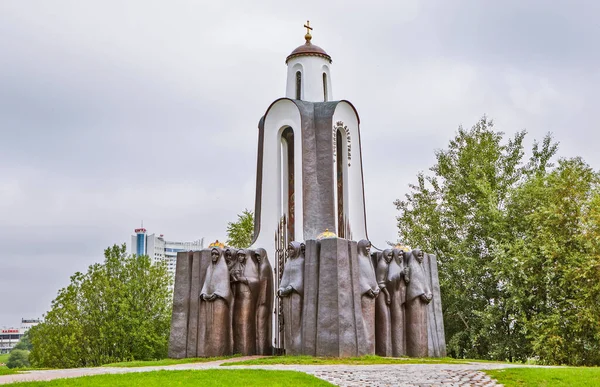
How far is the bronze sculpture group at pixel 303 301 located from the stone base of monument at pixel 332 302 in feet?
0.07

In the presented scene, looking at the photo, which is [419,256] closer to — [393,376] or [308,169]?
[308,169]

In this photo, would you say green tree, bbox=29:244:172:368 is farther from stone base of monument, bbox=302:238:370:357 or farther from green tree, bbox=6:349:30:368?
green tree, bbox=6:349:30:368

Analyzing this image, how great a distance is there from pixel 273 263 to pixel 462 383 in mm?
9442

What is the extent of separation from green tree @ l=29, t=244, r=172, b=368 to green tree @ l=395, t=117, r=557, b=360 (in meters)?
10.4

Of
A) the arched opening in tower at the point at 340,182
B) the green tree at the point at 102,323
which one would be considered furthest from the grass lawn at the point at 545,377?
the green tree at the point at 102,323

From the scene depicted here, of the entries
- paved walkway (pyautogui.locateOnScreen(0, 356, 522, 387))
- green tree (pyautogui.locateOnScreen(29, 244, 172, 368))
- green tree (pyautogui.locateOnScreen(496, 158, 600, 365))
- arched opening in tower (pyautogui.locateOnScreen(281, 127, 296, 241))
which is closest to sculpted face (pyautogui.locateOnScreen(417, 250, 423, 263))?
arched opening in tower (pyautogui.locateOnScreen(281, 127, 296, 241))

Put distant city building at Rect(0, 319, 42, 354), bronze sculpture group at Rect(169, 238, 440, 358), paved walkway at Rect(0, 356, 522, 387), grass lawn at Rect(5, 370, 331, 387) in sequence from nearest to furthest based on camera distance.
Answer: grass lawn at Rect(5, 370, 331, 387)
paved walkway at Rect(0, 356, 522, 387)
bronze sculpture group at Rect(169, 238, 440, 358)
distant city building at Rect(0, 319, 42, 354)

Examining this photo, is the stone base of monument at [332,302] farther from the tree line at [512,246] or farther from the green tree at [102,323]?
the green tree at [102,323]

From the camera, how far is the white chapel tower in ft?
61.3

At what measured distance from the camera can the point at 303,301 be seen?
51.6 ft

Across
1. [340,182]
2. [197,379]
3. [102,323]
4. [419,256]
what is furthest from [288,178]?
[197,379]

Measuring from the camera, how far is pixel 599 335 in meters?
18.7

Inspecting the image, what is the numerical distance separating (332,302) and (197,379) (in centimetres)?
599

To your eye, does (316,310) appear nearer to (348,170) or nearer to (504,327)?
(348,170)
